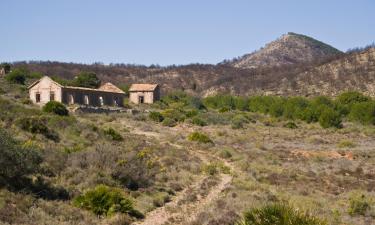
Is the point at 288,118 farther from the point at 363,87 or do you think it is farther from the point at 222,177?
the point at 222,177

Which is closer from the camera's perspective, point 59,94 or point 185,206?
point 185,206

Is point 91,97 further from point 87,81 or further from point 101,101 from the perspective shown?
point 87,81

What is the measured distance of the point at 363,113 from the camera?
59.6m

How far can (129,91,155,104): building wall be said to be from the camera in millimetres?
65688

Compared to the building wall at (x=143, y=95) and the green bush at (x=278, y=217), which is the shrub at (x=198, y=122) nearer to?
the building wall at (x=143, y=95)

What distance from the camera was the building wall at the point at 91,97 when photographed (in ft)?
159

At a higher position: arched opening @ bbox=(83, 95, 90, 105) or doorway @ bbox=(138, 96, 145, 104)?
arched opening @ bbox=(83, 95, 90, 105)

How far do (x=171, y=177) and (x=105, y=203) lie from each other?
260 inches

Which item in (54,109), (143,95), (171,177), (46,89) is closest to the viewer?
(171,177)

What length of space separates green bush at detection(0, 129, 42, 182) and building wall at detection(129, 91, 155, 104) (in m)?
50.3

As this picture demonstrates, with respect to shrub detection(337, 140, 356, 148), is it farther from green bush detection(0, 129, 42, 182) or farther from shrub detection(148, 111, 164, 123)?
green bush detection(0, 129, 42, 182)

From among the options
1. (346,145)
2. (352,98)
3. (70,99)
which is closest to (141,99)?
(70,99)

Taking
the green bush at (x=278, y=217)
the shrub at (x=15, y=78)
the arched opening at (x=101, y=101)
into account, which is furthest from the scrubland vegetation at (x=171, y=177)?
the shrub at (x=15, y=78)

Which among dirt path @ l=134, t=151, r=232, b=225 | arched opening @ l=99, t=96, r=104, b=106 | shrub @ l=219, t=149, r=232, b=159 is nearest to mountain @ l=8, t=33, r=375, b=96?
arched opening @ l=99, t=96, r=104, b=106
